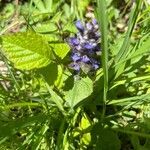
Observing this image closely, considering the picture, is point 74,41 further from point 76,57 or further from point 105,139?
point 105,139

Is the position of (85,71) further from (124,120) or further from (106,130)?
(124,120)

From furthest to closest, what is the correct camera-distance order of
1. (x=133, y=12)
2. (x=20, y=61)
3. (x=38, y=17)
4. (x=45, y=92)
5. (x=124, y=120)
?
(x=38, y=17) → (x=124, y=120) → (x=45, y=92) → (x=20, y=61) → (x=133, y=12)

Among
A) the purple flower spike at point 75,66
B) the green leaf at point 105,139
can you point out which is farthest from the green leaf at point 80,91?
the green leaf at point 105,139

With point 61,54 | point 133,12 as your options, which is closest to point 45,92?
point 61,54

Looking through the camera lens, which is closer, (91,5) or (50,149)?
(50,149)

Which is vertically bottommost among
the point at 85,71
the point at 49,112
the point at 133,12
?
the point at 49,112

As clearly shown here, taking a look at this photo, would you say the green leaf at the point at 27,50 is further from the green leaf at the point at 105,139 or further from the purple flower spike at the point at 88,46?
the green leaf at the point at 105,139

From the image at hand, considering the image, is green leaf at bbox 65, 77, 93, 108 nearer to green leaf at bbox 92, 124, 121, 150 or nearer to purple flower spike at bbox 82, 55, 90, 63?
purple flower spike at bbox 82, 55, 90, 63
